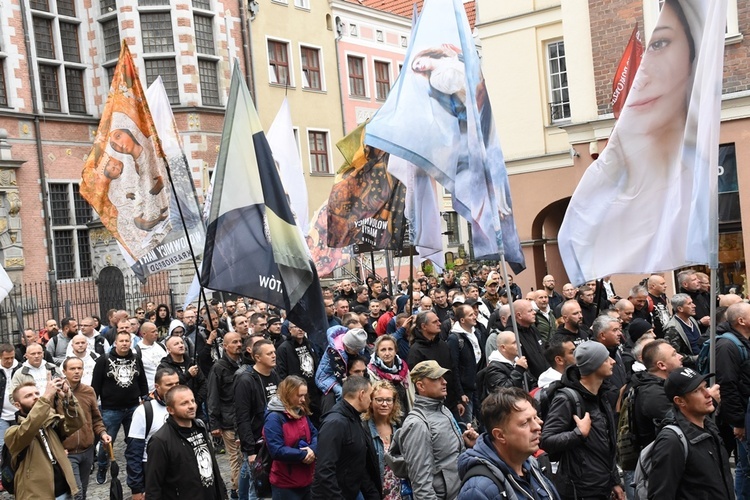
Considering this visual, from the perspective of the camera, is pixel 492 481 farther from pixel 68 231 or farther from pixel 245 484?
pixel 68 231

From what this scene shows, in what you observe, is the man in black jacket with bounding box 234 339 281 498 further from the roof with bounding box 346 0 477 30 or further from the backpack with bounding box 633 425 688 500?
the roof with bounding box 346 0 477 30

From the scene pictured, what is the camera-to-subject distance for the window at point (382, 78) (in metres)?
40.8

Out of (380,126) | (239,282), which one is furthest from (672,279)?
(239,282)

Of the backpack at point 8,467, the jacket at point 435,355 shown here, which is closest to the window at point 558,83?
the jacket at point 435,355

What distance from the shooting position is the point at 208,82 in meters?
31.3

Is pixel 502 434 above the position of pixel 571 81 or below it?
below

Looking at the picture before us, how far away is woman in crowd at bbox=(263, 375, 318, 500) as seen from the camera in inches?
306

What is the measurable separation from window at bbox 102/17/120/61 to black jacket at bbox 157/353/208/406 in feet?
68.4

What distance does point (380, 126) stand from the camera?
10.3 meters

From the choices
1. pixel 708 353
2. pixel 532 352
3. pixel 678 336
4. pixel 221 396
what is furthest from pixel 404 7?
pixel 708 353

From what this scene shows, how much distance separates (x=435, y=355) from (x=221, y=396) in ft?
7.93

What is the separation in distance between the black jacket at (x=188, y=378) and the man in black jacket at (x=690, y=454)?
6202 millimetres

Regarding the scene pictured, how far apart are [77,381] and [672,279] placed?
13852 mm

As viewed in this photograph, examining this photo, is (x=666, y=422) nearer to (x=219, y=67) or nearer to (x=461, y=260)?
(x=219, y=67)
